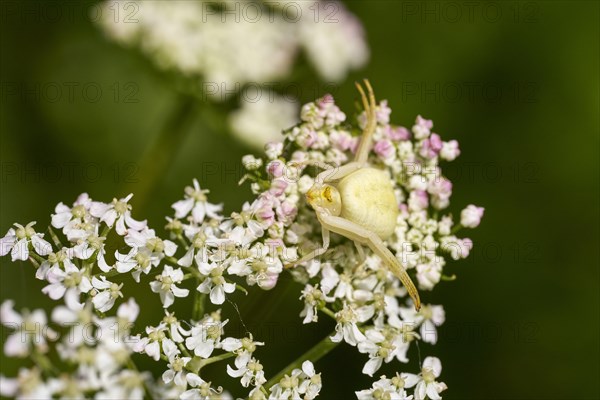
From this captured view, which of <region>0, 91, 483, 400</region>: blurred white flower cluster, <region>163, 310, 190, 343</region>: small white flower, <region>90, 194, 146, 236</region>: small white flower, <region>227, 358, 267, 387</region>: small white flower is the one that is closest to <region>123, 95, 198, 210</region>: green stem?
<region>0, 91, 483, 400</region>: blurred white flower cluster

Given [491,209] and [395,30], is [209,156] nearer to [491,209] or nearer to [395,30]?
[395,30]

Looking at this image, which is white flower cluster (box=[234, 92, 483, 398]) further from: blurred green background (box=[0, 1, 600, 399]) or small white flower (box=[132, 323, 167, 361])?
blurred green background (box=[0, 1, 600, 399])

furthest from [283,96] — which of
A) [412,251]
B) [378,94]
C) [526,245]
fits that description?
[412,251]

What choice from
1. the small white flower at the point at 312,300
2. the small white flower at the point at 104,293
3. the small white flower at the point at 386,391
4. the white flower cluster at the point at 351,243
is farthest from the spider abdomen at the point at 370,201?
the small white flower at the point at 104,293

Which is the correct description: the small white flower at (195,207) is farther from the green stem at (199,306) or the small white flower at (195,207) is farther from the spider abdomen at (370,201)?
the spider abdomen at (370,201)

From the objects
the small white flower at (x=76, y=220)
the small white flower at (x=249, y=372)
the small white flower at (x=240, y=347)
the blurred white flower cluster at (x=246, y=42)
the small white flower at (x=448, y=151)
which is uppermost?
the blurred white flower cluster at (x=246, y=42)

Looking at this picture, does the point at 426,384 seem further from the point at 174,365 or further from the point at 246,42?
the point at 246,42
